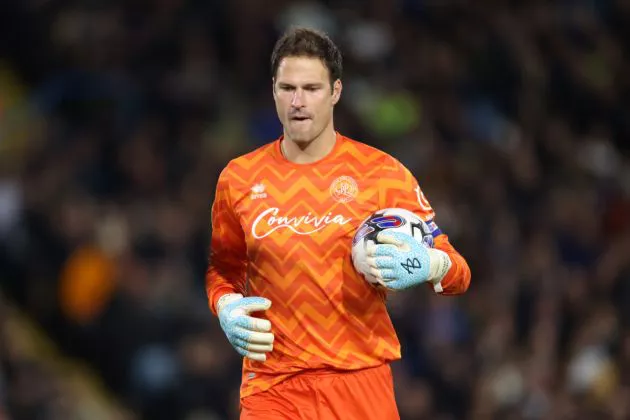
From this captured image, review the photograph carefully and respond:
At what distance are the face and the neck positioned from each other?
Result: 0.05 meters

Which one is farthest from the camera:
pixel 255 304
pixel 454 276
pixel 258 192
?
pixel 258 192

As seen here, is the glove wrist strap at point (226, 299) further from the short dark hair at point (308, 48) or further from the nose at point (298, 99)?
the short dark hair at point (308, 48)

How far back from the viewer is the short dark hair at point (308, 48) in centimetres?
563

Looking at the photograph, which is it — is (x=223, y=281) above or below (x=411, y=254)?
below

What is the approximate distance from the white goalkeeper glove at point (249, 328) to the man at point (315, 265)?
0.08 feet

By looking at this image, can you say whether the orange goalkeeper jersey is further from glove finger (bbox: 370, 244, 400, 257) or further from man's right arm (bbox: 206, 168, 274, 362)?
glove finger (bbox: 370, 244, 400, 257)

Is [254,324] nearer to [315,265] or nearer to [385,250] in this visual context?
[315,265]

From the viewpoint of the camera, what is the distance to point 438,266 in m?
5.40

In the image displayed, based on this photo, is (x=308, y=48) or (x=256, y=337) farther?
(x=308, y=48)

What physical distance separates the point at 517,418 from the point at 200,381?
2531 mm

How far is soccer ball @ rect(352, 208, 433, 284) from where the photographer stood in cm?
535

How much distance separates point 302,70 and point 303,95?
114mm

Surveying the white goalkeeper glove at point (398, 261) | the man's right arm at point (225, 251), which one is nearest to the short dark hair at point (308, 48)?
the man's right arm at point (225, 251)

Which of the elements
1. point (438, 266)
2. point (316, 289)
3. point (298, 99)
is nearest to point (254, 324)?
point (316, 289)
